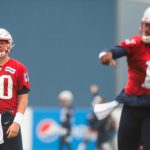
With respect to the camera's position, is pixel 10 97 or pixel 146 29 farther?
pixel 10 97

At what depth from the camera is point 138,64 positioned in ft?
28.7

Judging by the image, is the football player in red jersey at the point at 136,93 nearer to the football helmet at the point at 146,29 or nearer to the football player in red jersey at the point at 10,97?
the football helmet at the point at 146,29

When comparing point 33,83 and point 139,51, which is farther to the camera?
point 33,83

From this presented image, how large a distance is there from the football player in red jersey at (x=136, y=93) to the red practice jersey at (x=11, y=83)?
1066 millimetres

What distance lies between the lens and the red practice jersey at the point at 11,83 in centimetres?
918

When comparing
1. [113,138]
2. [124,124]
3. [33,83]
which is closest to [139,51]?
[124,124]

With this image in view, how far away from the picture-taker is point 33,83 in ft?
95.9

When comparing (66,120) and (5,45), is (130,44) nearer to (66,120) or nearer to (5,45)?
(5,45)

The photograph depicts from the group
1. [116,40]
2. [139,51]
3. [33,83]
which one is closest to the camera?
[139,51]

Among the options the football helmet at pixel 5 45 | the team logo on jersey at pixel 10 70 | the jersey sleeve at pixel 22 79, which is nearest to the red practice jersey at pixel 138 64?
the jersey sleeve at pixel 22 79

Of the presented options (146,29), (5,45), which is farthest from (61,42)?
(146,29)

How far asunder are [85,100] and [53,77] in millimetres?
1369

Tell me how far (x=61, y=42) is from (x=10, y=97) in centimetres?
2121

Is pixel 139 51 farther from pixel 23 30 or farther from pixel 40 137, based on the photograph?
pixel 23 30
